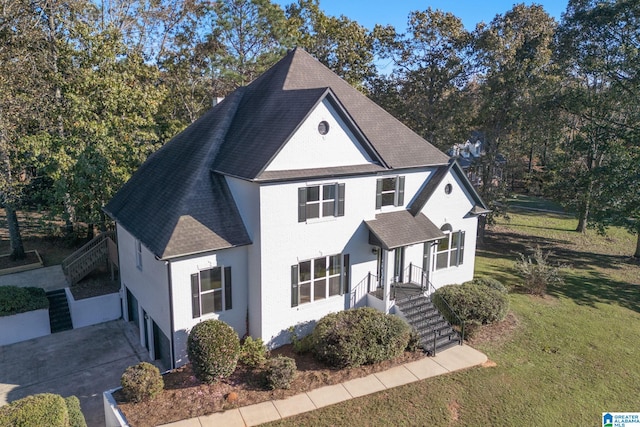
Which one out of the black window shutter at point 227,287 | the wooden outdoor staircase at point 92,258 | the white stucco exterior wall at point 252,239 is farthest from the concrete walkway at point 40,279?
the white stucco exterior wall at point 252,239

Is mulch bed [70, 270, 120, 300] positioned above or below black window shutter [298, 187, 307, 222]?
below

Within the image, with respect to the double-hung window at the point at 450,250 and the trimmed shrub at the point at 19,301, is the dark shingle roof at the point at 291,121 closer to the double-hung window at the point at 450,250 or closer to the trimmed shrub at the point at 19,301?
the double-hung window at the point at 450,250

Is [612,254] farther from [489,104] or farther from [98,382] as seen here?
[98,382]

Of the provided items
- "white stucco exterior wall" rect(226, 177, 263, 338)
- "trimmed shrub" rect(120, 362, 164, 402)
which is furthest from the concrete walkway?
"white stucco exterior wall" rect(226, 177, 263, 338)

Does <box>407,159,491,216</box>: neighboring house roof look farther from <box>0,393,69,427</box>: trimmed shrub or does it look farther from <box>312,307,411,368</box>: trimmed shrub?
<box>0,393,69,427</box>: trimmed shrub

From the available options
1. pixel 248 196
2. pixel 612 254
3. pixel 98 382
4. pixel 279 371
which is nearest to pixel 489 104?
pixel 612 254

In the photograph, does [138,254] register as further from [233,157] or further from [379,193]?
[379,193]

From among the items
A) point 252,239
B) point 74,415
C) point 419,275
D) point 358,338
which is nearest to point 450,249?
point 419,275
